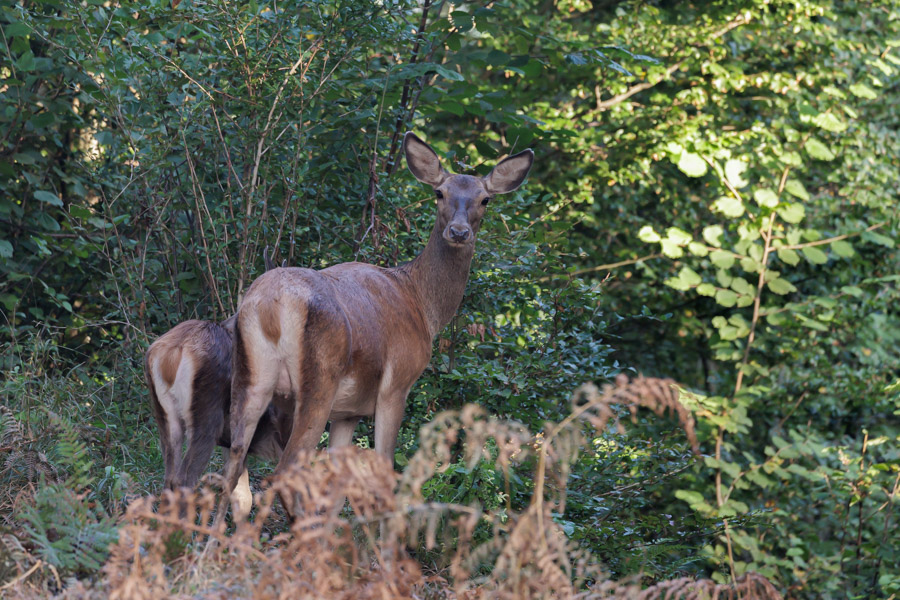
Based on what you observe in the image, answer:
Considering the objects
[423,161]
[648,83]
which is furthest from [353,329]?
[648,83]

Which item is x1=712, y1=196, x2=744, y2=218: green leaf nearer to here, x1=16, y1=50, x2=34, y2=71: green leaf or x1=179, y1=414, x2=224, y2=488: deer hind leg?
x1=16, y1=50, x2=34, y2=71: green leaf

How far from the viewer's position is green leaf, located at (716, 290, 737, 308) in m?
10.7

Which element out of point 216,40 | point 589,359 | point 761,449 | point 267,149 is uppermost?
point 216,40

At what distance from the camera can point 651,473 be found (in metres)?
6.51

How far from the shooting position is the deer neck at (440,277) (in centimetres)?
596

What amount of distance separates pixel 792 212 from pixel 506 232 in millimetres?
4789

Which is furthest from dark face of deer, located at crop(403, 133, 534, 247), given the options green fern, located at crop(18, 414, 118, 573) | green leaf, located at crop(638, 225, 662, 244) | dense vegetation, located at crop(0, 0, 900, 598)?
green leaf, located at crop(638, 225, 662, 244)

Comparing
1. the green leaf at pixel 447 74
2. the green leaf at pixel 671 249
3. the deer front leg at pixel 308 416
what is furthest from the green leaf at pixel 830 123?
the deer front leg at pixel 308 416

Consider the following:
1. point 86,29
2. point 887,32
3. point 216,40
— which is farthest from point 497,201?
point 887,32

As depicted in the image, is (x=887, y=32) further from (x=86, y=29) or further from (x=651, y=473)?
(x=86, y=29)

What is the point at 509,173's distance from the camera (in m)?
6.41

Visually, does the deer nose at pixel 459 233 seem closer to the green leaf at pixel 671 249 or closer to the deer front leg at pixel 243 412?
the deer front leg at pixel 243 412

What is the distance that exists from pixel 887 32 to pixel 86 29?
9378mm

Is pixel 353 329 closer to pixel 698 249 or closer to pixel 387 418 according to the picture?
pixel 387 418
